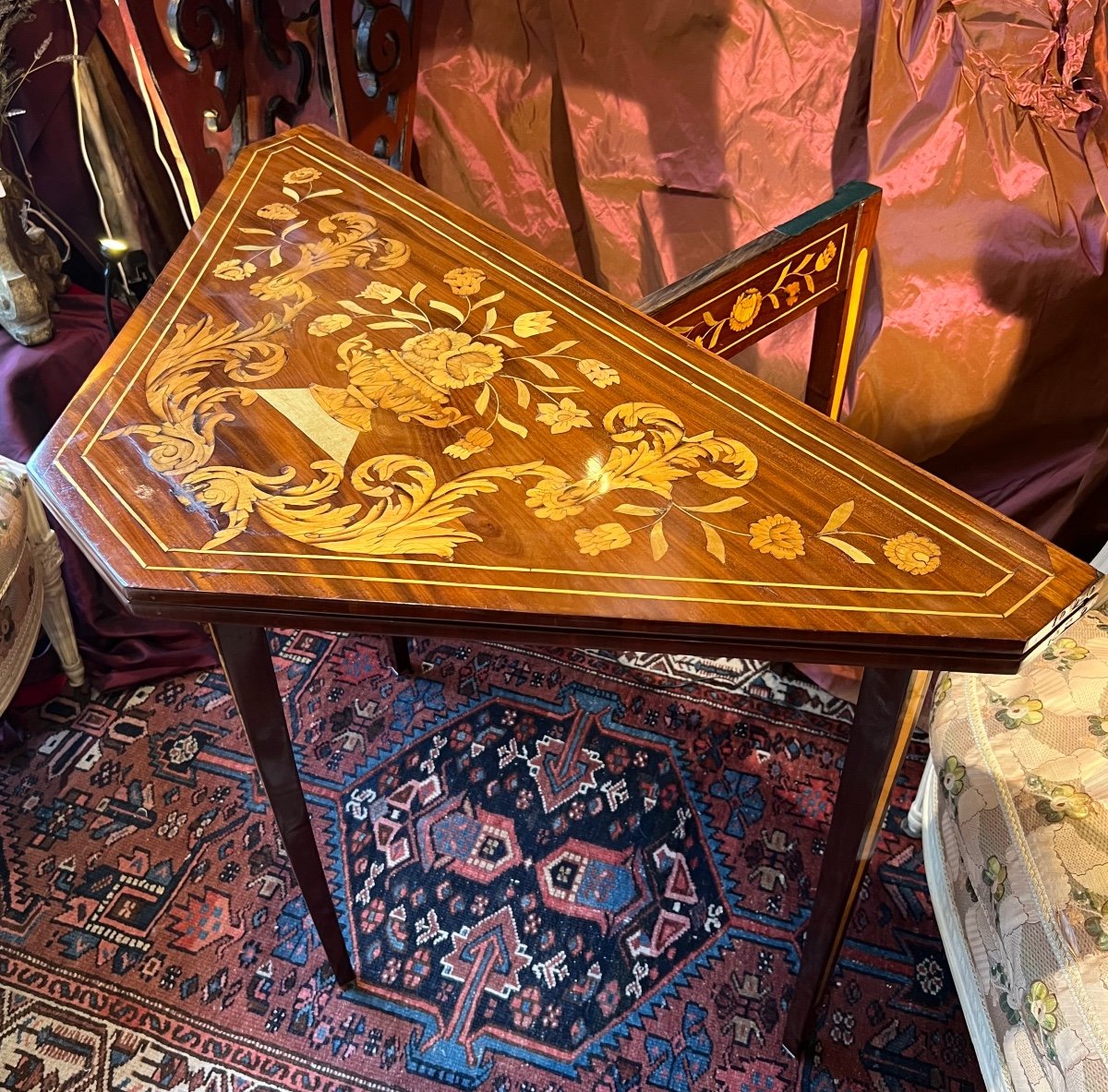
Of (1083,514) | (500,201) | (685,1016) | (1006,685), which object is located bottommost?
(685,1016)

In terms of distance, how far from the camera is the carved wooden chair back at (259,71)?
1.21 metres

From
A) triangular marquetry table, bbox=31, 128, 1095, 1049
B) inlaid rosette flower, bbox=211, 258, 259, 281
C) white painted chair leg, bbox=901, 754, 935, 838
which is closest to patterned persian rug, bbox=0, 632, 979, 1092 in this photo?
white painted chair leg, bbox=901, 754, 935, 838

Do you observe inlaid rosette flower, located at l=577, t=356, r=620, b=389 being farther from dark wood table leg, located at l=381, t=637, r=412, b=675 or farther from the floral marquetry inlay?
dark wood table leg, located at l=381, t=637, r=412, b=675

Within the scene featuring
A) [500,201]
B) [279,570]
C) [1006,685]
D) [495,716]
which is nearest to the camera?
[279,570]

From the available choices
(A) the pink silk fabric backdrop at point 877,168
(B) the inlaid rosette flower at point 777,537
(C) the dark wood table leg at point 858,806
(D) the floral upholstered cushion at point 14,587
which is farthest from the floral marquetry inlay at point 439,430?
(A) the pink silk fabric backdrop at point 877,168

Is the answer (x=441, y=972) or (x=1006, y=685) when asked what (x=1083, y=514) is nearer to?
(x=1006, y=685)

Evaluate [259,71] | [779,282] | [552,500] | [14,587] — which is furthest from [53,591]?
[779,282]

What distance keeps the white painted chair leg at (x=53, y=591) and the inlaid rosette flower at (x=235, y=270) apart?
55 centimetres

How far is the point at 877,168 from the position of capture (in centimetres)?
136

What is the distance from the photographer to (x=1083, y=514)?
143cm

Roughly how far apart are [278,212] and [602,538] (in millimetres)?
609

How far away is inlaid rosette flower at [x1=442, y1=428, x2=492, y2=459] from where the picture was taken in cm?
79

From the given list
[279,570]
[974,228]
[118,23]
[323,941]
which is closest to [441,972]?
[323,941]

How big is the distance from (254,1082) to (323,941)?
0.19 meters
